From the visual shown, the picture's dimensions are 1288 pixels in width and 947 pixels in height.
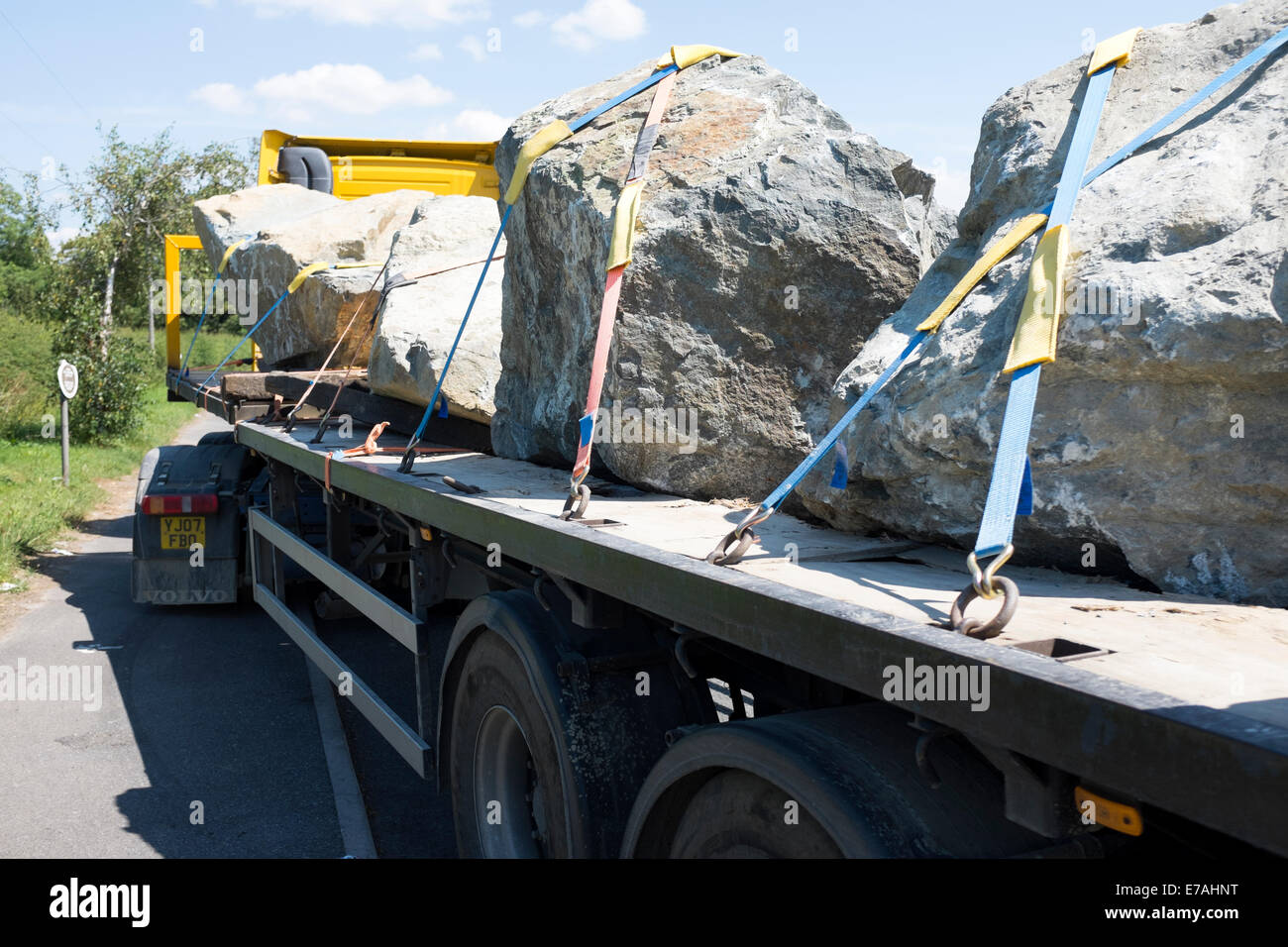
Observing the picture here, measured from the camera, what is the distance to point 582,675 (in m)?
2.93

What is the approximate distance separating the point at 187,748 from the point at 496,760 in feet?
9.38

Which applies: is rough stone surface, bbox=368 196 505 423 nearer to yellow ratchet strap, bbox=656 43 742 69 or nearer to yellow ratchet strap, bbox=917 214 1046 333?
yellow ratchet strap, bbox=656 43 742 69

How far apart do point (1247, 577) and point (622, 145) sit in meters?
2.38

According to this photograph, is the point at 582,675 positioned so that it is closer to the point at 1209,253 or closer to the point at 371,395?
the point at 1209,253

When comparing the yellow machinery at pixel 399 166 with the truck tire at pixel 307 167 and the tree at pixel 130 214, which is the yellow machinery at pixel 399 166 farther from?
the tree at pixel 130 214

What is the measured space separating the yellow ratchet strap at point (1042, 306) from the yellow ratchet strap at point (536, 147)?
6.61 feet

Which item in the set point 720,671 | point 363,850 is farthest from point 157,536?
point 720,671

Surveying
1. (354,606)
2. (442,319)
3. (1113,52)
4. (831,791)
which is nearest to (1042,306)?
(1113,52)

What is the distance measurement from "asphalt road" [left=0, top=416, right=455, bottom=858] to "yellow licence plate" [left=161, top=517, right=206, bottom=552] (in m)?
0.63

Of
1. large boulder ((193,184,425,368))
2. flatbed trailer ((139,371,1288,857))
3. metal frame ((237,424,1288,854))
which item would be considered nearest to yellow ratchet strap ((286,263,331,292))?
large boulder ((193,184,425,368))

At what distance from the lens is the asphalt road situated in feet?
15.0

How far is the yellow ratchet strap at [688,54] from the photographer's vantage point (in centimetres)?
376

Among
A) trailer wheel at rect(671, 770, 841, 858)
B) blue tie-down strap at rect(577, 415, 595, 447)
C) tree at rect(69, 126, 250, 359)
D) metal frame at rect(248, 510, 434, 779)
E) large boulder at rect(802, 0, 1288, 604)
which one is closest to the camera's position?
trailer wheel at rect(671, 770, 841, 858)

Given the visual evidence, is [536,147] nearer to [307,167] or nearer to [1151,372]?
[1151,372]
